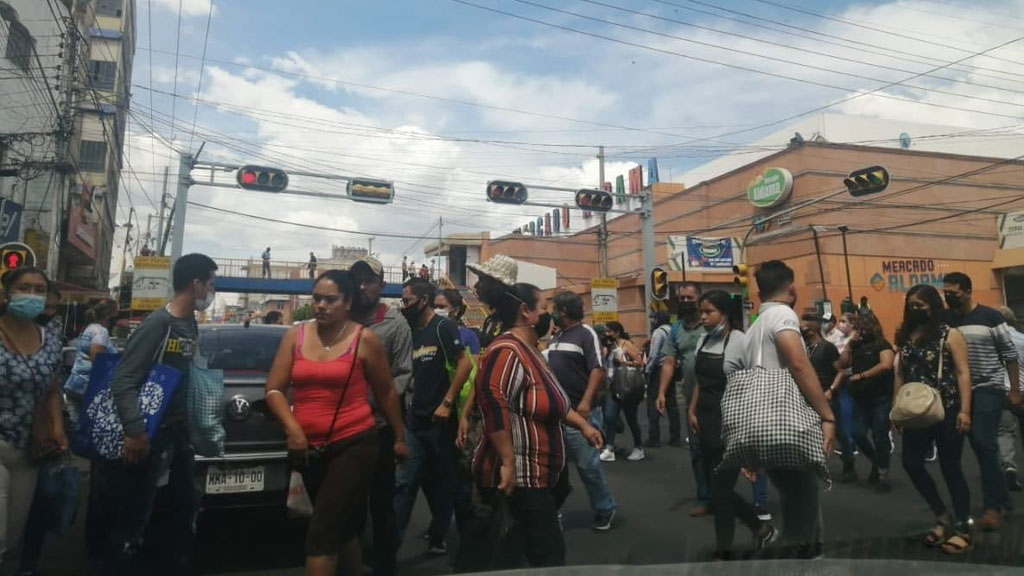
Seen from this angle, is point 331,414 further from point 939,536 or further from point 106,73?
point 106,73

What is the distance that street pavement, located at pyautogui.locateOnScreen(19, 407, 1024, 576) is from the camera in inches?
175

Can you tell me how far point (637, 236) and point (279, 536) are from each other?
1586 inches

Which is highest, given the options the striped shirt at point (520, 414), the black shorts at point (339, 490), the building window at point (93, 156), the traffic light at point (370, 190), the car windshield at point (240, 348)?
the building window at point (93, 156)

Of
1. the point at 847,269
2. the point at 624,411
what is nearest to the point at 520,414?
the point at 624,411

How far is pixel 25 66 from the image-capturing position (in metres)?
20.4

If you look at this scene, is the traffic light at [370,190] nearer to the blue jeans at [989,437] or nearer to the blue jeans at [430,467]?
the blue jeans at [430,467]

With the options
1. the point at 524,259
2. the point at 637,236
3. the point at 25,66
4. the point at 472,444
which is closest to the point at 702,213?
the point at 637,236

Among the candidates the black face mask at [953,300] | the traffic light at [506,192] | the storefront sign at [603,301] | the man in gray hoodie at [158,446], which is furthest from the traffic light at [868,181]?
the man in gray hoodie at [158,446]

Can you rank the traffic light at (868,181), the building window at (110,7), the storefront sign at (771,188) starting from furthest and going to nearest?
the building window at (110,7), the storefront sign at (771,188), the traffic light at (868,181)

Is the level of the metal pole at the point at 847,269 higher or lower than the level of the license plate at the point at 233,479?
higher

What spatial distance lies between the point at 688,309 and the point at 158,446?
4.99 meters

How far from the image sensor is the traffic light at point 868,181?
15.0m

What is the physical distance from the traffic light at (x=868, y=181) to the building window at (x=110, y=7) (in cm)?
4485

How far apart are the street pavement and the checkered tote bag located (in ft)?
4.29
